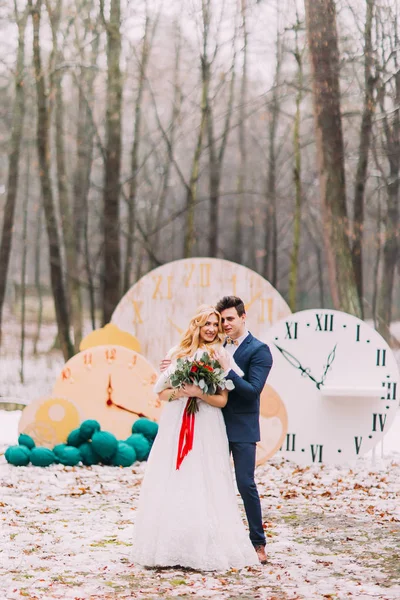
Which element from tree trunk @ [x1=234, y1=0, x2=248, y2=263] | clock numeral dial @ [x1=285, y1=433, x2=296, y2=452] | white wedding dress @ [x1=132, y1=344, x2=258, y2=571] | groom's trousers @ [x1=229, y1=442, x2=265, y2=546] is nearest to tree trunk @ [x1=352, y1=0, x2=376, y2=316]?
tree trunk @ [x1=234, y1=0, x2=248, y2=263]

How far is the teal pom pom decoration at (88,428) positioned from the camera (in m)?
8.63

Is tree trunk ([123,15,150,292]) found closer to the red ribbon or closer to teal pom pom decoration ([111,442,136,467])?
teal pom pom decoration ([111,442,136,467])

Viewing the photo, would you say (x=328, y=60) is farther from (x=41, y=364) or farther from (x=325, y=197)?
(x=41, y=364)

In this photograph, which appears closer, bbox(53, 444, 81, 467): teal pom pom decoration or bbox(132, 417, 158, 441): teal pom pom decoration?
bbox(53, 444, 81, 467): teal pom pom decoration

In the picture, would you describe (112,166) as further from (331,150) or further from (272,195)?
(331,150)

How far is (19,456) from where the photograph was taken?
336 inches

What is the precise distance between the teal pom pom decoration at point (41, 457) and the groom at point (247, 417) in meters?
3.58

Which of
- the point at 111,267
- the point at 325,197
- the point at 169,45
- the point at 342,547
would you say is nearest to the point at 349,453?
the point at 342,547

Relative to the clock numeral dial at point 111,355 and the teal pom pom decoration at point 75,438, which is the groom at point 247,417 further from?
the clock numeral dial at point 111,355

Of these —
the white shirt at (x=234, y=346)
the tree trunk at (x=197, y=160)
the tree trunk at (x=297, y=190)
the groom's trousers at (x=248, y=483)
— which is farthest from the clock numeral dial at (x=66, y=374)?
the tree trunk at (x=297, y=190)

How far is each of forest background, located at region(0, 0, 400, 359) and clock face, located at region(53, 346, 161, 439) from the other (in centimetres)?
536

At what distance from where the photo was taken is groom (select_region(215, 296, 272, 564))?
209 inches

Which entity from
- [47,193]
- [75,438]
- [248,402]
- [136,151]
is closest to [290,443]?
[75,438]

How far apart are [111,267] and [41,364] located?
2041 mm
